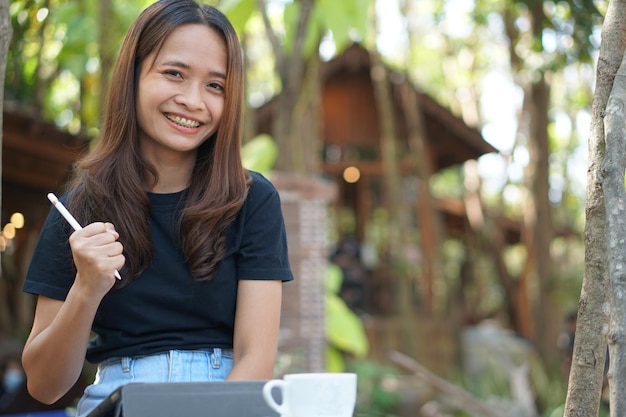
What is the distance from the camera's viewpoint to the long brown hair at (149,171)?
2.15 m

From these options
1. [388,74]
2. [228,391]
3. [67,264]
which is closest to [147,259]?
[67,264]

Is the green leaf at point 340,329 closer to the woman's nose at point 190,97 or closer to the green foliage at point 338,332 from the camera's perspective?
the green foliage at point 338,332

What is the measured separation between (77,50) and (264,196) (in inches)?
200

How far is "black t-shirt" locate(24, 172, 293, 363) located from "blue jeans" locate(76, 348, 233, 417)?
21 mm

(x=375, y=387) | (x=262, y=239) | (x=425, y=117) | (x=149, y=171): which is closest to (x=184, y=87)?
(x=149, y=171)

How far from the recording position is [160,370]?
2074mm

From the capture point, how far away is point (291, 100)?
6.39m

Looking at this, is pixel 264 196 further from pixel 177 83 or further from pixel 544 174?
pixel 544 174

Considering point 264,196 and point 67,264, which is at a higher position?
point 264,196

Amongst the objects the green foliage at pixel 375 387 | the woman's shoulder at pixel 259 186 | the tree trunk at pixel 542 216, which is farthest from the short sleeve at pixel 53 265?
the tree trunk at pixel 542 216

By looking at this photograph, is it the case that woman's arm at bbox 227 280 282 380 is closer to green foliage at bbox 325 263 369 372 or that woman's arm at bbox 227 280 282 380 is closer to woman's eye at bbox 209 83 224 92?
woman's eye at bbox 209 83 224 92

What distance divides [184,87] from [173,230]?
341 millimetres

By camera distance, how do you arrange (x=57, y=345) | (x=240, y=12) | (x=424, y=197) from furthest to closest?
(x=424, y=197)
(x=240, y=12)
(x=57, y=345)

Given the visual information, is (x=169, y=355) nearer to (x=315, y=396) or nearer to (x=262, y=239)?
(x=262, y=239)
